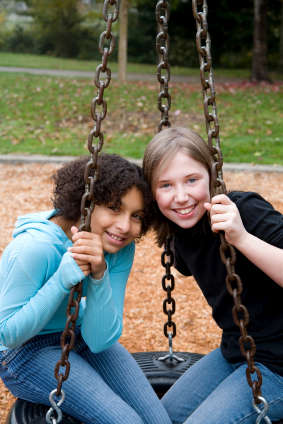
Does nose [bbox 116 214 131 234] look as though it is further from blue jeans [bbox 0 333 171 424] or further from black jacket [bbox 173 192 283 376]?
blue jeans [bbox 0 333 171 424]

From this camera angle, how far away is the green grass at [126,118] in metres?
8.27

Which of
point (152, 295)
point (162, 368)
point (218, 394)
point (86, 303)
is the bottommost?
point (152, 295)

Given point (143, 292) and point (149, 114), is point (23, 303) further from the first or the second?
point (149, 114)

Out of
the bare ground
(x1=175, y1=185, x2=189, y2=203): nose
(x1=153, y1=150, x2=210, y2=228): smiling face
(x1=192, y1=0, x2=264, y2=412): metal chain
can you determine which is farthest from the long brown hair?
the bare ground

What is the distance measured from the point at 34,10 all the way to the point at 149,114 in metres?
19.2

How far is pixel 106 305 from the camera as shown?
80.7 inches

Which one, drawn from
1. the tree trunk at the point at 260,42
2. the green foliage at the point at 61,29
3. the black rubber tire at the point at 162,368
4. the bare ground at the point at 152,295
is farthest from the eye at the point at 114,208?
the green foliage at the point at 61,29

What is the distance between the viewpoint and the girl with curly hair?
6.48 ft

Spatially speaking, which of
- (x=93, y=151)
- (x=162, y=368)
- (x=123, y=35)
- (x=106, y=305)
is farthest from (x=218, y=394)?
(x=123, y=35)

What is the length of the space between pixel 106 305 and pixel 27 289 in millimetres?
303

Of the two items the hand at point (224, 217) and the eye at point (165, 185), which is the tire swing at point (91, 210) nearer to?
the hand at point (224, 217)

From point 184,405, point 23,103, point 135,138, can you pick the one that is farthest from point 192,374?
point 23,103

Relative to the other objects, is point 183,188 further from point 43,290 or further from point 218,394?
point 218,394

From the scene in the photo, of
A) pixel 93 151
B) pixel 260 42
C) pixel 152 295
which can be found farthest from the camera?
pixel 260 42
